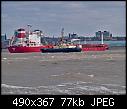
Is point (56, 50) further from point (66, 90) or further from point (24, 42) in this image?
point (66, 90)

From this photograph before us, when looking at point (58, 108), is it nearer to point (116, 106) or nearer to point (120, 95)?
point (116, 106)

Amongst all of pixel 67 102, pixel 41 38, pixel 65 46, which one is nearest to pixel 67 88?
pixel 67 102


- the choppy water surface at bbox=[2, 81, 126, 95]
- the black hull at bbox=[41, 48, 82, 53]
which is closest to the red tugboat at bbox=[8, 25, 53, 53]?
the black hull at bbox=[41, 48, 82, 53]

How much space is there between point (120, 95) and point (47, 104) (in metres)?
2.86

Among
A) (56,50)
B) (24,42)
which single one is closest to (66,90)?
(56,50)

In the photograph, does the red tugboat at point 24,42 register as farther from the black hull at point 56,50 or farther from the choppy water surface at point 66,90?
the choppy water surface at point 66,90

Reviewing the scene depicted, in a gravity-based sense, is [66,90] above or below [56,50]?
above

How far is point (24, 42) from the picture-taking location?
333ft

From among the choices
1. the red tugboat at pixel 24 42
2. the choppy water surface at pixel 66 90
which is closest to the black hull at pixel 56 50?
the red tugboat at pixel 24 42

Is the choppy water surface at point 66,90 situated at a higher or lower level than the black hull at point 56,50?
higher

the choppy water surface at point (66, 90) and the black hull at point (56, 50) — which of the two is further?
the black hull at point (56, 50)

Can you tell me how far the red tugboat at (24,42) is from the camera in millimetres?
100300

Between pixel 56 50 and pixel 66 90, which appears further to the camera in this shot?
pixel 56 50

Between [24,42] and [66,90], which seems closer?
[66,90]
